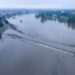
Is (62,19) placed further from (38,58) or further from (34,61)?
(34,61)

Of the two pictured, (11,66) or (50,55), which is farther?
(50,55)

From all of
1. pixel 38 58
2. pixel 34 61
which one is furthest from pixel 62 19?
pixel 34 61

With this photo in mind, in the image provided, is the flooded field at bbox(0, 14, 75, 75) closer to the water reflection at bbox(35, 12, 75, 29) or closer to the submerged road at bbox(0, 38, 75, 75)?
the submerged road at bbox(0, 38, 75, 75)

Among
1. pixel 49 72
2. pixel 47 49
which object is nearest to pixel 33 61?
pixel 49 72

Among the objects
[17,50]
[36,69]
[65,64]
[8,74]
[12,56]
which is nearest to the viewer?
[8,74]

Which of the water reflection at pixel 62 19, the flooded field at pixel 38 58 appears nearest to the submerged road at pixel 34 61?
the flooded field at pixel 38 58

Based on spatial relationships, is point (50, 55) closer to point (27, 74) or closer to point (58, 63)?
point (58, 63)

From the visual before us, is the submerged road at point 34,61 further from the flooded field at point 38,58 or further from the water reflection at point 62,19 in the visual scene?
the water reflection at point 62,19

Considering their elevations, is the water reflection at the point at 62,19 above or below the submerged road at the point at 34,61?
below

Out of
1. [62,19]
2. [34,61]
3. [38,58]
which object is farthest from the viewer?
[62,19]
